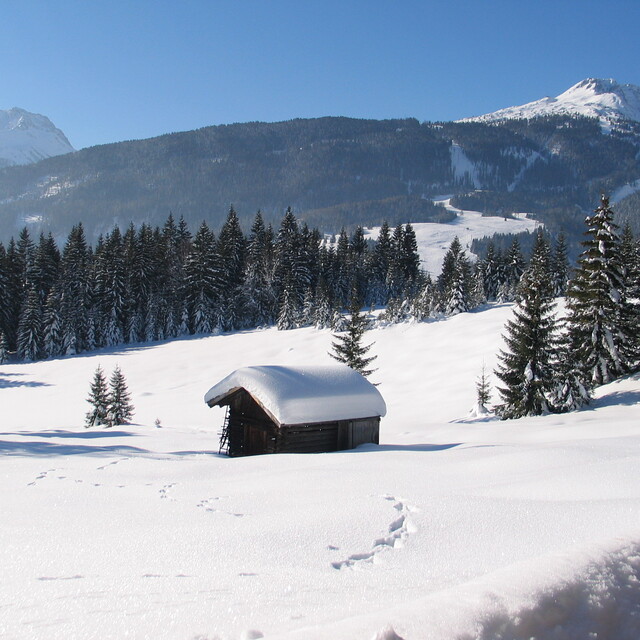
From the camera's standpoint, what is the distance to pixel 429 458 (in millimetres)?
10219

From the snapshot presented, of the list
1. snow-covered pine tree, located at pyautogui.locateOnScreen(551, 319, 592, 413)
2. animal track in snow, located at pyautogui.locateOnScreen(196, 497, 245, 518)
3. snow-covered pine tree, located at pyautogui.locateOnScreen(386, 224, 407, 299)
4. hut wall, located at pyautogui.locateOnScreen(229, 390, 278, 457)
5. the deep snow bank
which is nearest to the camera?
the deep snow bank

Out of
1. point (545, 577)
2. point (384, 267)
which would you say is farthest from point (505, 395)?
point (384, 267)

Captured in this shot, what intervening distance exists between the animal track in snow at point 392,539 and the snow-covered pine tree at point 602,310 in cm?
2059

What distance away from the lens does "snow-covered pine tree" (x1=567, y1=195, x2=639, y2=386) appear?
886 inches

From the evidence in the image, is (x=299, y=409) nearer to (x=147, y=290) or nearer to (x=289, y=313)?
(x=289, y=313)

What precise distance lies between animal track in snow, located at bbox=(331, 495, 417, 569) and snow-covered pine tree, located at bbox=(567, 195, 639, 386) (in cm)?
2059

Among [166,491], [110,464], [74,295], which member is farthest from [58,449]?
[74,295]

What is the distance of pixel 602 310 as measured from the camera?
2250cm

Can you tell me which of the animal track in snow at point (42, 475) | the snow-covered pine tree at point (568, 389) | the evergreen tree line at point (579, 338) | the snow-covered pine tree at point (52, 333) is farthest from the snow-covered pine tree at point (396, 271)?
the animal track in snow at point (42, 475)

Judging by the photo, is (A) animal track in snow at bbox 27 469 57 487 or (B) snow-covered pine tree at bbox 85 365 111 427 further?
(B) snow-covered pine tree at bbox 85 365 111 427

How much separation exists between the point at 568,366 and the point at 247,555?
2073cm

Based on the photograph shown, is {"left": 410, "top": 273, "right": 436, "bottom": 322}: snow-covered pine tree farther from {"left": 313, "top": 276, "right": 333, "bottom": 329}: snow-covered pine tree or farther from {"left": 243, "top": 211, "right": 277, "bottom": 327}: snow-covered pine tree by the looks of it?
{"left": 243, "top": 211, "right": 277, "bottom": 327}: snow-covered pine tree

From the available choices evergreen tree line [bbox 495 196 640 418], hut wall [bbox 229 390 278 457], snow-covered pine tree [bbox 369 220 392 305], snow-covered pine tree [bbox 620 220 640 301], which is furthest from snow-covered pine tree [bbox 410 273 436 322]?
snow-covered pine tree [bbox 369 220 392 305]

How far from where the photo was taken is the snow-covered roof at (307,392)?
14.8 m
